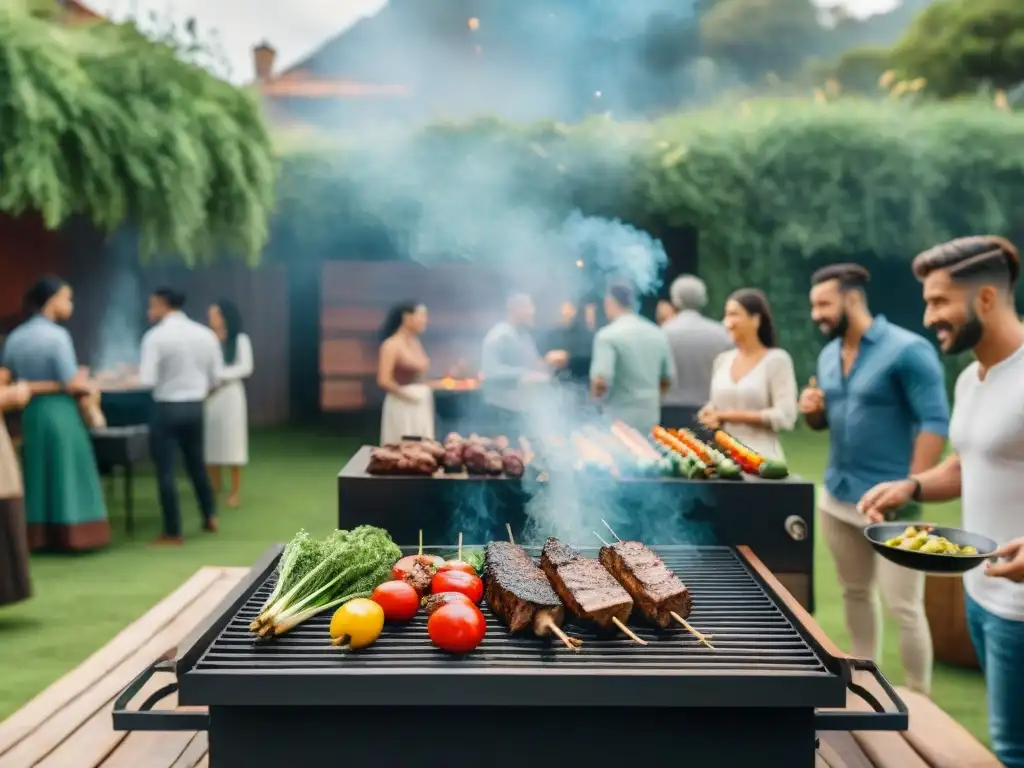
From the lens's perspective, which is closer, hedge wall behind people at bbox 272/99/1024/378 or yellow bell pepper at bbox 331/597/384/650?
yellow bell pepper at bbox 331/597/384/650

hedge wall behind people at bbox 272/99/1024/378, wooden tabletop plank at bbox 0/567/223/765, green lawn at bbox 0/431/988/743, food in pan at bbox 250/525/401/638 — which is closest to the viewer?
food in pan at bbox 250/525/401/638

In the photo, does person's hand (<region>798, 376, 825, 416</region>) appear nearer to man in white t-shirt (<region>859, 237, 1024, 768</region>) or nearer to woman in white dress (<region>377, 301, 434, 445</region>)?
man in white t-shirt (<region>859, 237, 1024, 768</region>)

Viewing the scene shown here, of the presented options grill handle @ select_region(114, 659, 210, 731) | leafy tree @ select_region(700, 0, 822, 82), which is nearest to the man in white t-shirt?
grill handle @ select_region(114, 659, 210, 731)

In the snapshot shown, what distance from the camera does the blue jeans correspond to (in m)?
3.28

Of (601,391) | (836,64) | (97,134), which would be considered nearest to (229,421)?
(97,134)

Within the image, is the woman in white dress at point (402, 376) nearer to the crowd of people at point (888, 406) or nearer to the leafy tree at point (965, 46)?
the crowd of people at point (888, 406)

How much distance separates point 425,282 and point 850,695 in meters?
13.6

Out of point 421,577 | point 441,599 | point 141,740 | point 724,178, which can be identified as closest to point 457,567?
point 421,577

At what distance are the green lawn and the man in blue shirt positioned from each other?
0.63m

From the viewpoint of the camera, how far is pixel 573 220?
1499 centimetres

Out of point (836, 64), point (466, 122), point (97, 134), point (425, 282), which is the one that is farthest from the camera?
point (836, 64)

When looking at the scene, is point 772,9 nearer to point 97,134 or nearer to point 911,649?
point 97,134

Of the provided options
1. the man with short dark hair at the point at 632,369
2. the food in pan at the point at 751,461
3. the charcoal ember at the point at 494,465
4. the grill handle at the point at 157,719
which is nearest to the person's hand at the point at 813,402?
the food in pan at the point at 751,461

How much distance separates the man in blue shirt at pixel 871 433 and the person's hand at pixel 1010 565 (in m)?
1.54
